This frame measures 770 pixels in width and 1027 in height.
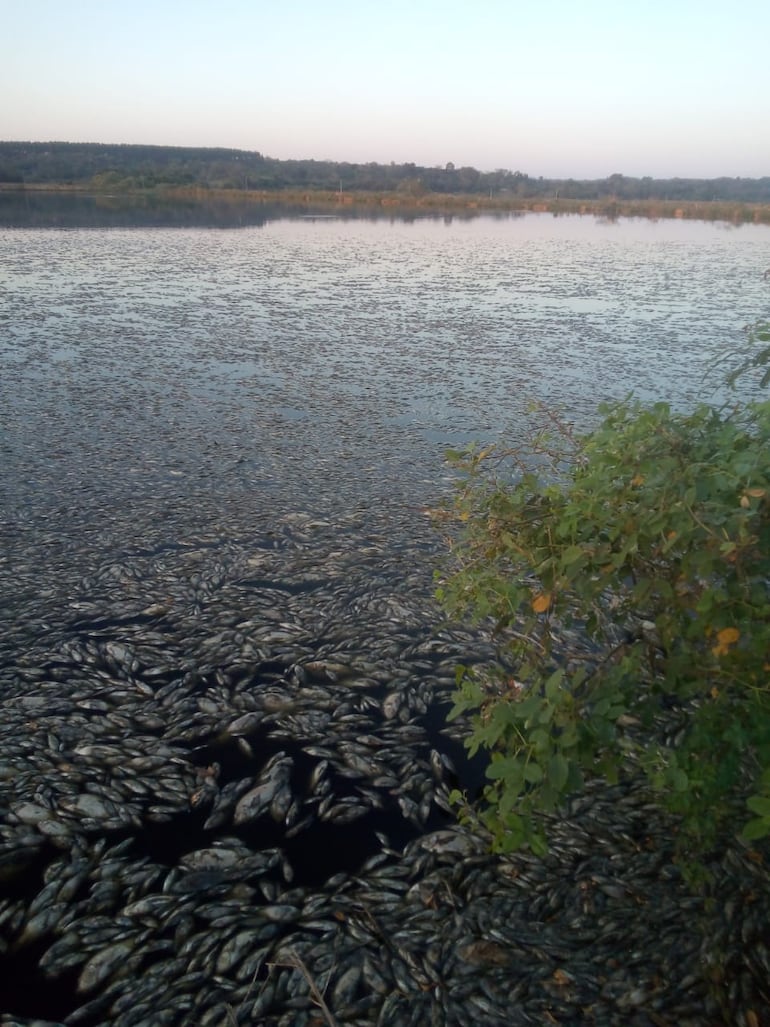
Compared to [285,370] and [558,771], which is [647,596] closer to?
[558,771]

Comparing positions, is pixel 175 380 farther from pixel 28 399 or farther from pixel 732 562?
pixel 732 562

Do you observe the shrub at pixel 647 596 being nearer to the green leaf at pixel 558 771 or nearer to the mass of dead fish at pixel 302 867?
the green leaf at pixel 558 771

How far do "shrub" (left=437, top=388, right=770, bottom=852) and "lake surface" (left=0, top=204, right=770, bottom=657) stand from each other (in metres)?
4.40

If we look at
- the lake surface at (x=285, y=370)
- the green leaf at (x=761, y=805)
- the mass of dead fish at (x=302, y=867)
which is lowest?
the mass of dead fish at (x=302, y=867)

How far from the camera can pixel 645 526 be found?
120 inches

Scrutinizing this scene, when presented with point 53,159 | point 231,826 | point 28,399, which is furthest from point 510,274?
point 53,159

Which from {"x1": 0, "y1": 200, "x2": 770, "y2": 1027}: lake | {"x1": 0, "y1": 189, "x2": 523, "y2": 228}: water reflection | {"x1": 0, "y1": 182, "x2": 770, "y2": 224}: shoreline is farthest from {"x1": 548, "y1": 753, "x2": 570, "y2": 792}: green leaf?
{"x1": 0, "y1": 182, "x2": 770, "y2": 224}: shoreline

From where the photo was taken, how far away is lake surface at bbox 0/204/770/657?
29.4ft

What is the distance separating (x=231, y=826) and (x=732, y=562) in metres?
3.35

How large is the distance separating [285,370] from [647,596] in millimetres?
13038

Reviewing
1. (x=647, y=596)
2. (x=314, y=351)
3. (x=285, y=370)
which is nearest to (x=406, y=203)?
(x=314, y=351)

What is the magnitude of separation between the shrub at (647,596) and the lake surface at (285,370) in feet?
14.4

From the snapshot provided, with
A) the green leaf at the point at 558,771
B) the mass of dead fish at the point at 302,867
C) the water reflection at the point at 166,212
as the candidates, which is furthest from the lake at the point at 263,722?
the water reflection at the point at 166,212

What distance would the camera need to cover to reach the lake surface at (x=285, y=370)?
897 centimetres
